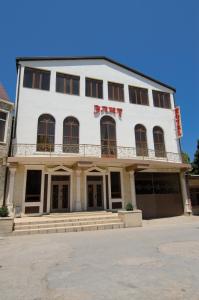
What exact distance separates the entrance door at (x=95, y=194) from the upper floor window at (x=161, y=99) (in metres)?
9.55

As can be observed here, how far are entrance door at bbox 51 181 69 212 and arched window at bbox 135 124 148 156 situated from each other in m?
6.47

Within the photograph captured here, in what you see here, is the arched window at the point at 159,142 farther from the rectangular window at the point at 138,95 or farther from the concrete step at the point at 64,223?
the concrete step at the point at 64,223

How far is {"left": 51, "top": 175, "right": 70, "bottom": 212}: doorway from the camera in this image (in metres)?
15.1

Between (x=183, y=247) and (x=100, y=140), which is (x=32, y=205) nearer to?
(x=100, y=140)

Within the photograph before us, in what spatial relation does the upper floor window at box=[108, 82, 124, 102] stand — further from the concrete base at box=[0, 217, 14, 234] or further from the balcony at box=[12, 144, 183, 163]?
the concrete base at box=[0, 217, 14, 234]

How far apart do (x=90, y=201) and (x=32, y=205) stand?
4.02 m

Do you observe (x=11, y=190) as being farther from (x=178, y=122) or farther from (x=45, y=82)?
(x=178, y=122)

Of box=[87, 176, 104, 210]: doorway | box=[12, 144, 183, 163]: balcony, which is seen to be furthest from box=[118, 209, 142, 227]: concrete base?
box=[12, 144, 183, 163]: balcony

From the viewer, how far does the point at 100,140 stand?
1684 cm

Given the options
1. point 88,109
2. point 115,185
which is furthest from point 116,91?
point 115,185

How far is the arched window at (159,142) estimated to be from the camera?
1862cm

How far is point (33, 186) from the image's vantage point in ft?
47.7

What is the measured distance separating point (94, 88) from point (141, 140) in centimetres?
583

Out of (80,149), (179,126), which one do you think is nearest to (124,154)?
(80,149)
